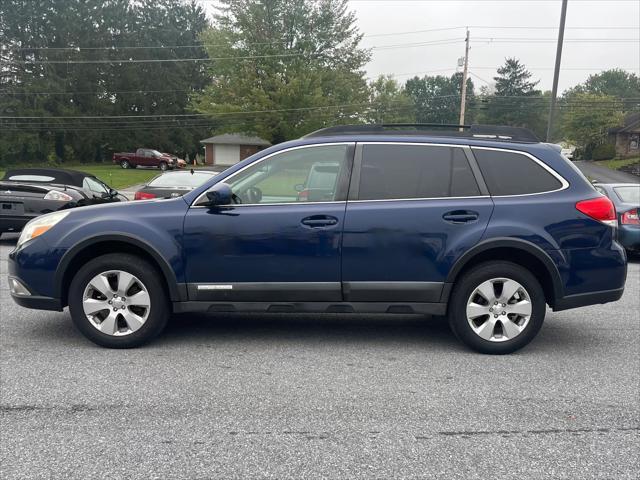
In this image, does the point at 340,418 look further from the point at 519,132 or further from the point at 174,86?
the point at 174,86

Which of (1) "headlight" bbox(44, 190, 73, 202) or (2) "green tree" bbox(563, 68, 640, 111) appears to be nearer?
(1) "headlight" bbox(44, 190, 73, 202)

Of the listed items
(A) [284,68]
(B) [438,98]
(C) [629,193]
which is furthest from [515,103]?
(C) [629,193]

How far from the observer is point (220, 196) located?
14.8ft

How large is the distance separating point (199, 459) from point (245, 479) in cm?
33

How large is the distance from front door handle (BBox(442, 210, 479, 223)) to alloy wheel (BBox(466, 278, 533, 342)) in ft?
1.78

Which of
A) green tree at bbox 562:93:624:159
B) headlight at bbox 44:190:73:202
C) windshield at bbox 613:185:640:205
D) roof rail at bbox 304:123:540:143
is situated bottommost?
headlight at bbox 44:190:73:202

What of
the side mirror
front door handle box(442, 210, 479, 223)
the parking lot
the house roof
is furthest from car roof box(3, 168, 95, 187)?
the house roof

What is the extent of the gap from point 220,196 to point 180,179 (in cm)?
787

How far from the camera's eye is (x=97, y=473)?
9.11 ft

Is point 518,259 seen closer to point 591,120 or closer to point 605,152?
point 605,152

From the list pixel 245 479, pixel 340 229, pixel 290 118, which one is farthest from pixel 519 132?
pixel 290 118

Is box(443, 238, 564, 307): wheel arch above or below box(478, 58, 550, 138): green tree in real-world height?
below

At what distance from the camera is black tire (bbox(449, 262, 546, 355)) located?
458cm

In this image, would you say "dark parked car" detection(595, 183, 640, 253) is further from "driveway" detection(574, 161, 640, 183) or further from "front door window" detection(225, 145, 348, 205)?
"driveway" detection(574, 161, 640, 183)
